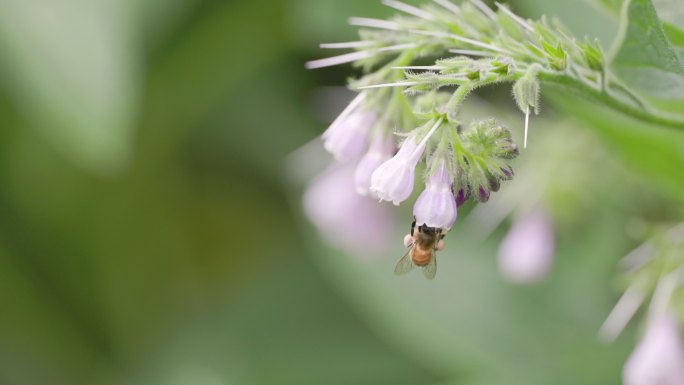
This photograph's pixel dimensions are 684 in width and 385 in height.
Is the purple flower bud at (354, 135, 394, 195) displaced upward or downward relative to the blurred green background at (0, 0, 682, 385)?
downward

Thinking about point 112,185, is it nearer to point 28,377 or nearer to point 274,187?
point 274,187

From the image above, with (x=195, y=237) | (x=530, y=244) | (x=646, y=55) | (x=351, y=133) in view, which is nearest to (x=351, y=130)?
(x=351, y=133)

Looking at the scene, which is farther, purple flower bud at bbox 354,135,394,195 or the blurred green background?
the blurred green background

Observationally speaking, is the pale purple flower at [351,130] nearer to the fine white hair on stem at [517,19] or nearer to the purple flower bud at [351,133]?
the purple flower bud at [351,133]

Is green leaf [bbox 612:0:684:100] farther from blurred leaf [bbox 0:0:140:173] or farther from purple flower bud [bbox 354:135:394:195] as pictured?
blurred leaf [bbox 0:0:140:173]

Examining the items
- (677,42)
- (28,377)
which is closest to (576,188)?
(677,42)

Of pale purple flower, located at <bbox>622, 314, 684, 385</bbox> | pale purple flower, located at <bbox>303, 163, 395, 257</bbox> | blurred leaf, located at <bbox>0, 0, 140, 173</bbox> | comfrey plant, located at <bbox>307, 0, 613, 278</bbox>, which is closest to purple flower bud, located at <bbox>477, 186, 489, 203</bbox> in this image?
comfrey plant, located at <bbox>307, 0, 613, 278</bbox>
